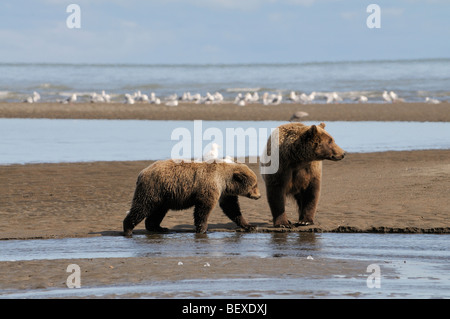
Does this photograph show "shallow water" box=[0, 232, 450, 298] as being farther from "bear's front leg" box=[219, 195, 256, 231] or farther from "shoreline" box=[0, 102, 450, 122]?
→ "shoreline" box=[0, 102, 450, 122]

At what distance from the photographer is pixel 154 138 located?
27.1 metres

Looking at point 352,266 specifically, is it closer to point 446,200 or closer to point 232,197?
point 232,197

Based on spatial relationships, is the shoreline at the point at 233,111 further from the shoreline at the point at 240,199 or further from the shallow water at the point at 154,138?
the shoreline at the point at 240,199

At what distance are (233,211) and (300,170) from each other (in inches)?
44.3

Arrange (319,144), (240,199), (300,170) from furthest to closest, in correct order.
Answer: (240,199) → (300,170) → (319,144)

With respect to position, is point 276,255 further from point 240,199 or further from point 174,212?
point 240,199

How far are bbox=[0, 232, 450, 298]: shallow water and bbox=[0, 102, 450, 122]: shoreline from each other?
2540 cm

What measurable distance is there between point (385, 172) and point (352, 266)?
8.71 metres

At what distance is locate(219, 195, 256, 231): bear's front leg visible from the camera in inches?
450

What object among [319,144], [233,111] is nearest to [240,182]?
[319,144]

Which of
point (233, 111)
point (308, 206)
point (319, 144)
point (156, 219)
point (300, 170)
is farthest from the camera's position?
point (233, 111)

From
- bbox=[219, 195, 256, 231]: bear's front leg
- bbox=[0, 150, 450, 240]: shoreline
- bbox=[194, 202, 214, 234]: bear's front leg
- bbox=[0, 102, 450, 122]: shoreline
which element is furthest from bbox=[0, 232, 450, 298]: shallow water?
bbox=[0, 102, 450, 122]: shoreline
